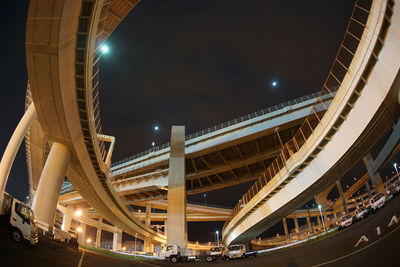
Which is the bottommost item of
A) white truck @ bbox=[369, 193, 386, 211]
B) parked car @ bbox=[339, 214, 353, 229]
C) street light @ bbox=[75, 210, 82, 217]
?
parked car @ bbox=[339, 214, 353, 229]

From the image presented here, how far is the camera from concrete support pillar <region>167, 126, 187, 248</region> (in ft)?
103

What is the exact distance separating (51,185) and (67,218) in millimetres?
35196

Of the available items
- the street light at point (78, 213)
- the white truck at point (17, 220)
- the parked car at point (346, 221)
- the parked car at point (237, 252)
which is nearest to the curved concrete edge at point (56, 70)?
the white truck at point (17, 220)

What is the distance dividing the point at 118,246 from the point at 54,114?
173ft

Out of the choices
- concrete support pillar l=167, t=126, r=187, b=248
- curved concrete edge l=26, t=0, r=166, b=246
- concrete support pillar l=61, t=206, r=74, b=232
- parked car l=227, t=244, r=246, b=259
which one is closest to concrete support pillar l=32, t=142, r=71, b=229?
curved concrete edge l=26, t=0, r=166, b=246

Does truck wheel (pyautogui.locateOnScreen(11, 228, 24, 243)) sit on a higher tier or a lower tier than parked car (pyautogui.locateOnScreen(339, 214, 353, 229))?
lower

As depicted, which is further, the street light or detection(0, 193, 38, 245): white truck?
the street light

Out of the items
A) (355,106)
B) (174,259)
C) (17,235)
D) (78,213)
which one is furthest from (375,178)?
(78,213)

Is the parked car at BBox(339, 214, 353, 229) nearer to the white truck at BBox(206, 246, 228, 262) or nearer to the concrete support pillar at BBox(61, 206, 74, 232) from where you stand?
the white truck at BBox(206, 246, 228, 262)

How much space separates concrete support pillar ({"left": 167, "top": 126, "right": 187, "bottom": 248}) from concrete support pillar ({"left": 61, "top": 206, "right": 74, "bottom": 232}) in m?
27.0

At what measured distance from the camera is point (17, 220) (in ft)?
32.2

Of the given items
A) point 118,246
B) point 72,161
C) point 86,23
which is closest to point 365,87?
point 86,23

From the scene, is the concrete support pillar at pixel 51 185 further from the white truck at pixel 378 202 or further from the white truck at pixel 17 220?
the white truck at pixel 378 202

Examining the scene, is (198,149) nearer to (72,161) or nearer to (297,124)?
(297,124)
